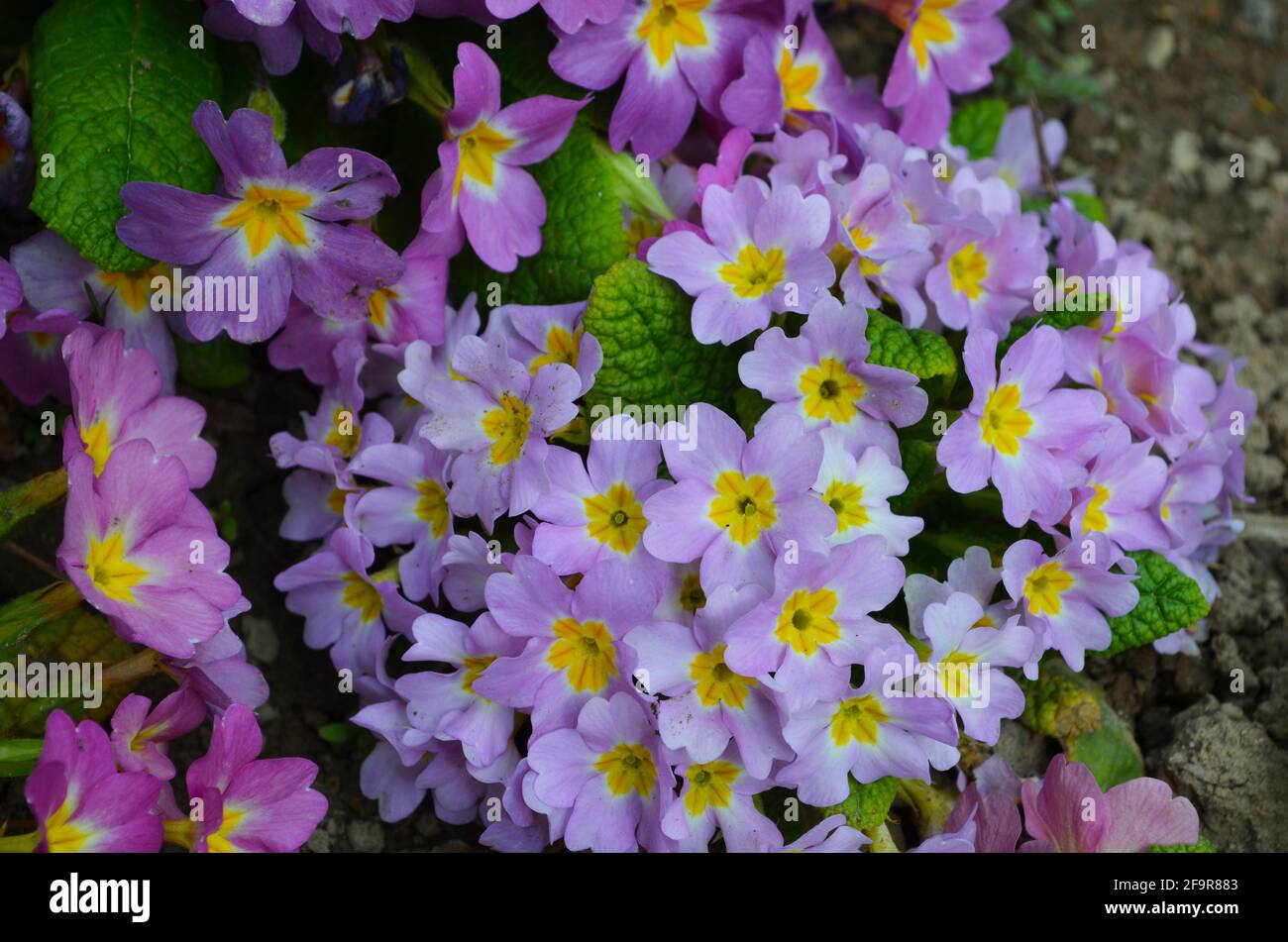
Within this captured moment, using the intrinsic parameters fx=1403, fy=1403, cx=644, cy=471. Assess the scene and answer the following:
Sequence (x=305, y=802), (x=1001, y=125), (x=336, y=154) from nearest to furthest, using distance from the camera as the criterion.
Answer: (x=305, y=802) → (x=336, y=154) → (x=1001, y=125)

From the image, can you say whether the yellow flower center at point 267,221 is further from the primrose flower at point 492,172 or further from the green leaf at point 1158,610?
the green leaf at point 1158,610

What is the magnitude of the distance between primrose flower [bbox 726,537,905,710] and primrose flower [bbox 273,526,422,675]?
61 centimetres

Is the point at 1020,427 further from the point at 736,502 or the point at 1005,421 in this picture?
the point at 736,502

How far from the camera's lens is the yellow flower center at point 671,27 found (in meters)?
2.35

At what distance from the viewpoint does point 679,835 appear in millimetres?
1926

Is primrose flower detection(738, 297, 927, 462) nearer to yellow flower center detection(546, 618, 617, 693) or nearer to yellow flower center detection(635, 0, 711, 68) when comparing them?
yellow flower center detection(546, 618, 617, 693)

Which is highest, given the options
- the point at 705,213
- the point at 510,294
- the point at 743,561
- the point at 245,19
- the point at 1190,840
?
the point at 245,19

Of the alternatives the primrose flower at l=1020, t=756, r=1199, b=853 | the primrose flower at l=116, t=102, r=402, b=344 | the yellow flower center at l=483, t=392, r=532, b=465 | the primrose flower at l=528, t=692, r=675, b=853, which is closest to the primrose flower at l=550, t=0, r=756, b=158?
the primrose flower at l=116, t=102, r=402, b=344

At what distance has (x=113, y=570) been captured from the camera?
1.86 meters

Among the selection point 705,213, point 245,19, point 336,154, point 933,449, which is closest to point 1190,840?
point 933,449

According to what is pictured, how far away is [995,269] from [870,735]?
2.82 feet

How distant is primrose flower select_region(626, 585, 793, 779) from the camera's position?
1918 millimetres
